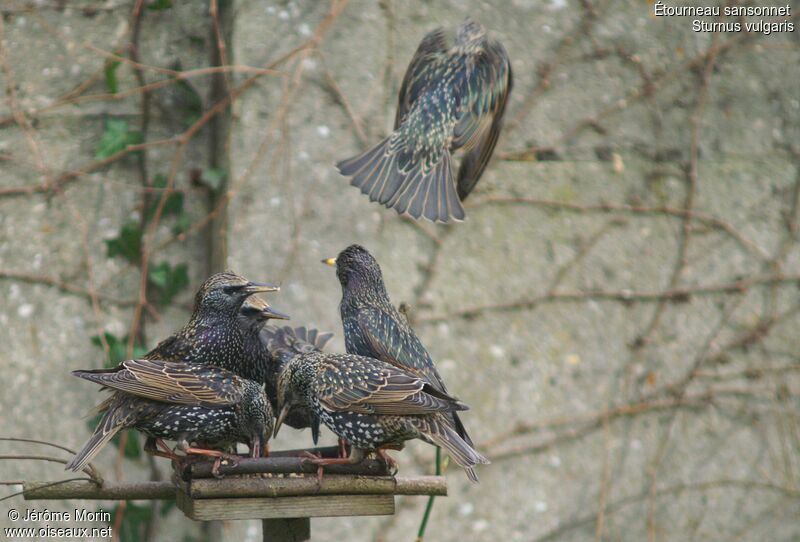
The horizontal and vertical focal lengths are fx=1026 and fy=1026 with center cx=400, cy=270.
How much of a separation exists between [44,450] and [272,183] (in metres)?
Result: 1.36

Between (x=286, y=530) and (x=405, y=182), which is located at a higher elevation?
(x=405, y=182)

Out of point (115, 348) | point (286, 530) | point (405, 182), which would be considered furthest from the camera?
point (115, 348)

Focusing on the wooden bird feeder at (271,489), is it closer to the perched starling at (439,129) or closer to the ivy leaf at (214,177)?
the perched starling at (439,129)

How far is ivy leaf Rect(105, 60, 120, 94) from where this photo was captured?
414cm

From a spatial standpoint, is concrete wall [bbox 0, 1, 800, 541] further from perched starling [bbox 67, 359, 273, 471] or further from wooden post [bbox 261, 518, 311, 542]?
perched starling [bbox 67, 359, 273, 471]

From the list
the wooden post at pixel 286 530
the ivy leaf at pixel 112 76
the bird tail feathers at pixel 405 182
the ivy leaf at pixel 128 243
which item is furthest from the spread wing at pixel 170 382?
the ivy leaf at pixel 112 76

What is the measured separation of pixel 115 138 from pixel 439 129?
154 cm

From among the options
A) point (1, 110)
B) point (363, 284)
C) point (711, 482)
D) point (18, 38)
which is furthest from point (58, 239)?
point (711, 482)

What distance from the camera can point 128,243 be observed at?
164 inches

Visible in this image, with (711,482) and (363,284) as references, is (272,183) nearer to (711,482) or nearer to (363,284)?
(363,284)

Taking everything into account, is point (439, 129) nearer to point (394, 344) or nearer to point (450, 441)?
point (394, 344)

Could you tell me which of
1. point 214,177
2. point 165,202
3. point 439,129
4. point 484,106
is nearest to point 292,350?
point 439,129

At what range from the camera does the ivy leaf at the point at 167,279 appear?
4.16m

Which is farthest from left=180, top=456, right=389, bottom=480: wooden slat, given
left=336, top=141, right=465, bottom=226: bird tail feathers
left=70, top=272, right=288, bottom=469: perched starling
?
left=336, top=141, right=465, bottom=226: bird tail feathers
